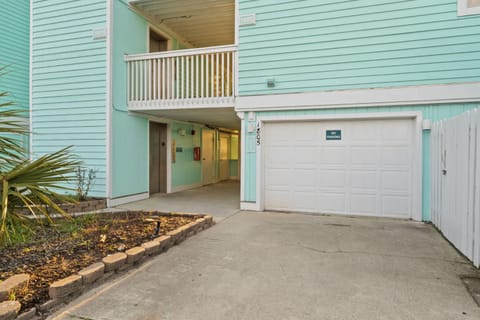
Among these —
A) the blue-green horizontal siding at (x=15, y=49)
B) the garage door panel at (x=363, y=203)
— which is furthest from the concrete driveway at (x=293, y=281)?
the blue-green horizontal siding at (x=15, y=49)

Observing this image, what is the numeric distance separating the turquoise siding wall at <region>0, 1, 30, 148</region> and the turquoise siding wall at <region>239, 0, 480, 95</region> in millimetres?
7242

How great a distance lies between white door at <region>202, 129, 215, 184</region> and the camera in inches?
422

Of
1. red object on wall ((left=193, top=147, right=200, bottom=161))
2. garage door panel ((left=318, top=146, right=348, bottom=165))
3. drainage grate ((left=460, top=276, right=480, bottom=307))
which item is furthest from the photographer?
red object on wall ((left=193, top=147, right=200, bottom=161))

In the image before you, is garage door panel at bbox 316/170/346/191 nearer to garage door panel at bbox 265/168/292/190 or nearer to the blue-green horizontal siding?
garage door panel at bbox 265/168/292/190

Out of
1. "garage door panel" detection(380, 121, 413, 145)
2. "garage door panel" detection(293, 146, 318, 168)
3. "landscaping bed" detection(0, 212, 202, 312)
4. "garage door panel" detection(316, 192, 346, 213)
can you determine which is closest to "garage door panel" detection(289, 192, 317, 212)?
"garage door panel" detection(316, 192, 346, 213)

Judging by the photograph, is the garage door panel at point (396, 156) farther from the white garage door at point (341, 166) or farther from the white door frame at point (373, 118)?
the white door frame at point (373, 118)

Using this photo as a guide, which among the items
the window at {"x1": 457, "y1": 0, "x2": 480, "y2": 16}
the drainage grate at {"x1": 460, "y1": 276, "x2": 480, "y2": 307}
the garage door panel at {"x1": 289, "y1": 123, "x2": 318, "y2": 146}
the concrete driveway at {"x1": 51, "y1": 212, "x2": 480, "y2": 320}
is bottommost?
the concrete driveway at {"x1": 51, "y1": 212, "x2": 480, "y2": 320}

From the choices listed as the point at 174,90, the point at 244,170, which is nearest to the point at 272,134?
the point at 244,170

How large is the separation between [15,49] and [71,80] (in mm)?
3536

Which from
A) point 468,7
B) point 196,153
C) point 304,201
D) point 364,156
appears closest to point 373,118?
point 364,156

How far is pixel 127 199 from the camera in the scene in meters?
7.01

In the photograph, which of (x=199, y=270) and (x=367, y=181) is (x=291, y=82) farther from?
(x=199, y=270)

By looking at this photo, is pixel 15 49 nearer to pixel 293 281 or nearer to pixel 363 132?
pixel 363 132

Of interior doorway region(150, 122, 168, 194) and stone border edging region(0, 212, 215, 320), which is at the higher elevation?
interior doorway region(150, 122, 168, 194)
